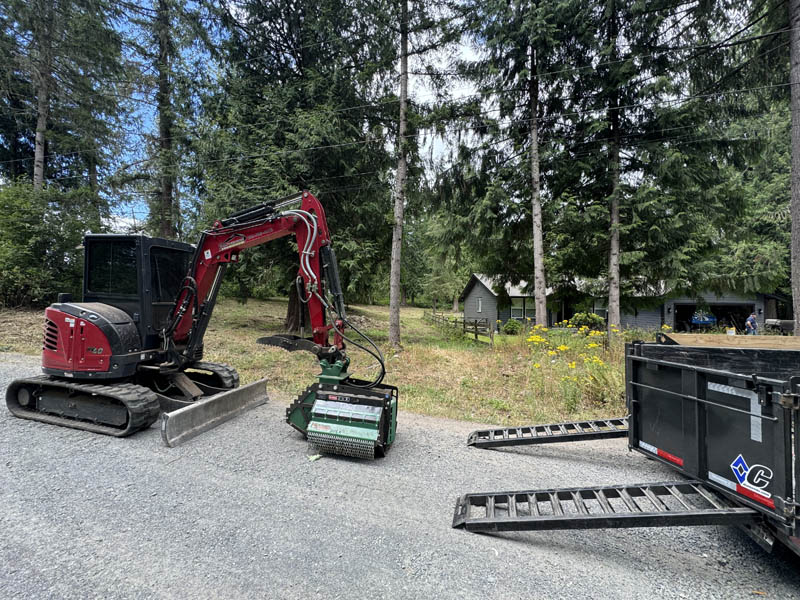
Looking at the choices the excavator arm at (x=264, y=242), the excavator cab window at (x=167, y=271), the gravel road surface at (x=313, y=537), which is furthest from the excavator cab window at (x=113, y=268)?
the gravel road surface at (x=313, y=537)

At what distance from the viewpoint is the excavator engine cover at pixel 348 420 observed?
373 centimetres

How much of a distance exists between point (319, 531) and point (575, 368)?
568 cm

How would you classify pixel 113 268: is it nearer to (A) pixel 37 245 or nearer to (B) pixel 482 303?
(A) pixel 37 245

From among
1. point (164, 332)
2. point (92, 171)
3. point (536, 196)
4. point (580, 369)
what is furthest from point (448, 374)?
point (92, 171)

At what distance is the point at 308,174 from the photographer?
37.9 ft

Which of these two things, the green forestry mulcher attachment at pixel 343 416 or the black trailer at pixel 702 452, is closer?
the black trailer at pixel 702 452

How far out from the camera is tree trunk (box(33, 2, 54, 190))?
1314 cm

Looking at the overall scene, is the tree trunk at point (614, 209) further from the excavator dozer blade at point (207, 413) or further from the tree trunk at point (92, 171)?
the tree trunk at point (92, 171)

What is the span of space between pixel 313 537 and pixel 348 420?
1.35 meters

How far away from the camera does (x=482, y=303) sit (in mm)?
25875

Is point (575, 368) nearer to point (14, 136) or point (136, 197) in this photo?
point (136, 197)

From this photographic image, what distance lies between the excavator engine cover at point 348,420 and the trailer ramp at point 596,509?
1.11 m

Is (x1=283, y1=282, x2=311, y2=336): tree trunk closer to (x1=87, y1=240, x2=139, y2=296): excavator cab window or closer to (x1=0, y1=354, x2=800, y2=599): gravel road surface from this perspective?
(x1=87, y1=240, x2=139, y2=296): excavator cab window

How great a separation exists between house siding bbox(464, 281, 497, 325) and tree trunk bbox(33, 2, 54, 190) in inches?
884
